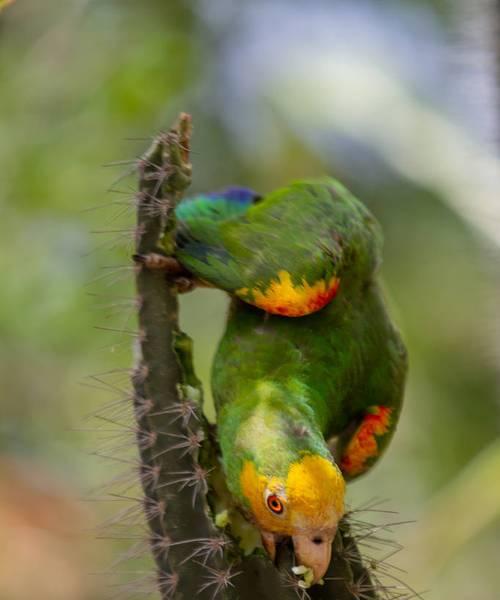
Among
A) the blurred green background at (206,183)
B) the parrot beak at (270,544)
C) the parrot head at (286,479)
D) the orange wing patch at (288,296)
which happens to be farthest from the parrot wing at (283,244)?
the blurred green background at (206,183)

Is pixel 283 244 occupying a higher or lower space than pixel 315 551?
higher

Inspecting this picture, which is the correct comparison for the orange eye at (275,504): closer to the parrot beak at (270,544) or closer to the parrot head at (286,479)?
the parrot head at (286,479)

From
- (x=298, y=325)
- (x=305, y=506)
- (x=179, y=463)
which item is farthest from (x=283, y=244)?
(x=305, y=506)

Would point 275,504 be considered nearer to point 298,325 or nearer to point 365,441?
point 365,441

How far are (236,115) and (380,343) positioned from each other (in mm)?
4211

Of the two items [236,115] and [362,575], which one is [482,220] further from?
[236,115]

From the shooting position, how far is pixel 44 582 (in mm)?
5820

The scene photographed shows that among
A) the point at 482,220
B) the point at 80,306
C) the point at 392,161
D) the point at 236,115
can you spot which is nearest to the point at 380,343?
the point at 482,220

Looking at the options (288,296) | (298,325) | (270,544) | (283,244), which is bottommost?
(270,544)

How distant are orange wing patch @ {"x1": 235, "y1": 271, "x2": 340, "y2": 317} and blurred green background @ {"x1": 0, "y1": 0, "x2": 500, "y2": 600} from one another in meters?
1.94

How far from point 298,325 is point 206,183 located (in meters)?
3.96

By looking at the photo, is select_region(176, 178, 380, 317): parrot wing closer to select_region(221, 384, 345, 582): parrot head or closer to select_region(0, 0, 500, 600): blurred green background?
select_region(221, 384, 345, 582): parrot head

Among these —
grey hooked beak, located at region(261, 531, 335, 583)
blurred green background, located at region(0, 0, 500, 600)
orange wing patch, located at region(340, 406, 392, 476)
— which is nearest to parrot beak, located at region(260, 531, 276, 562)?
grey hooked beak, located at region(261, 531, 335, 583)

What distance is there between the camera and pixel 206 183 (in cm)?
698
